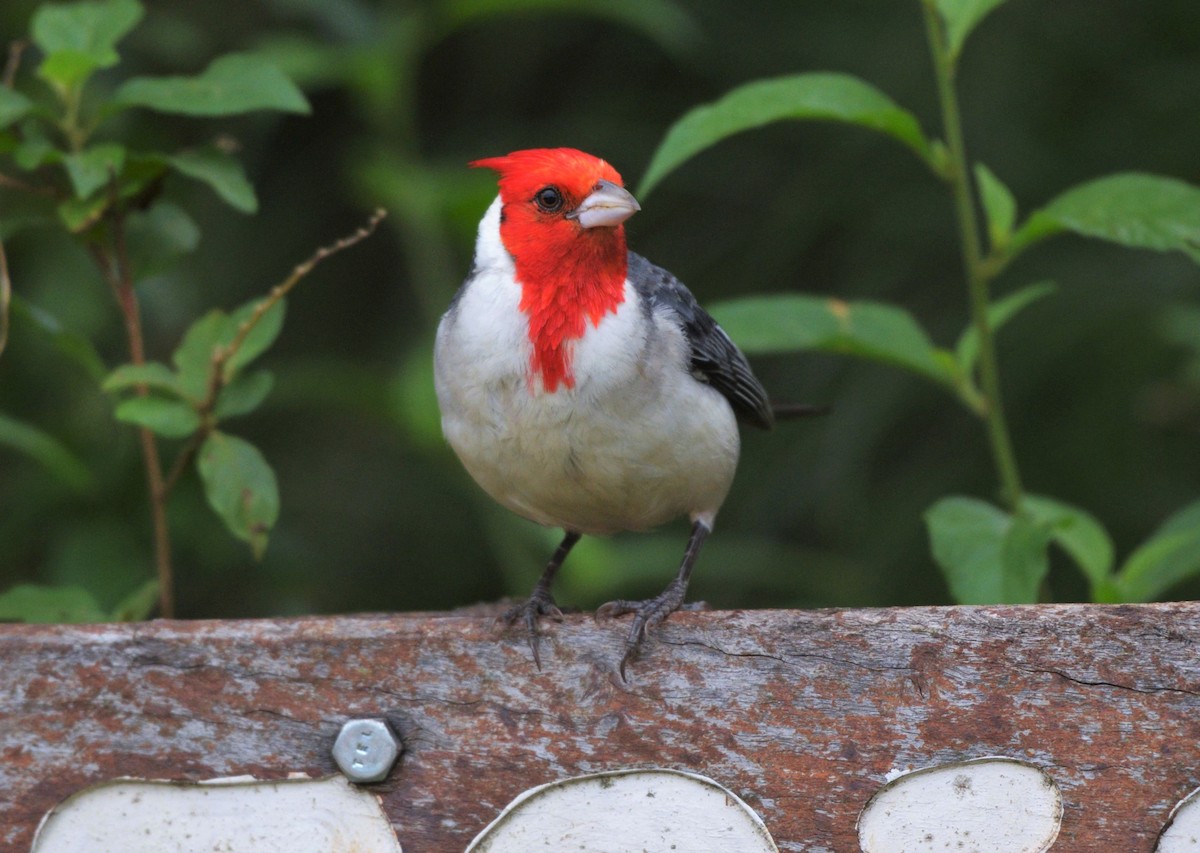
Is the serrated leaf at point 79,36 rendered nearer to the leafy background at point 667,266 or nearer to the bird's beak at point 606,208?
the leafy background at point 667,266

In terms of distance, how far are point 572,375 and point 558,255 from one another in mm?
204

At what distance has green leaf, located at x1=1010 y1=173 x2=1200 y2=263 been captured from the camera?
1.96m

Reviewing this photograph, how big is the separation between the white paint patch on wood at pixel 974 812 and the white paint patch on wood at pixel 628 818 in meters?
0.15

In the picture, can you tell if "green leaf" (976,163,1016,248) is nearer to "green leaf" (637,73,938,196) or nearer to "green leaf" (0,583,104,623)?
"green leaf" (637,73,938,196)

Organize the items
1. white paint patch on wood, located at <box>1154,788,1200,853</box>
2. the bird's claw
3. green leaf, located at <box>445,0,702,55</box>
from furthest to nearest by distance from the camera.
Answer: green leaf, located at <box>445,0,702,55</box>, the bird's claw, white paint patch on wood, located at <box>1154,788,1200,853</box>

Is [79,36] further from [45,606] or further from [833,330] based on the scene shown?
[833,330]

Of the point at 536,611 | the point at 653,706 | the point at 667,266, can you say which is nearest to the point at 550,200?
the point at 536,611

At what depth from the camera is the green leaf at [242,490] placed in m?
2.08

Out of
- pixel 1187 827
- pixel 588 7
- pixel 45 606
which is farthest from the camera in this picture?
pixel 588 7

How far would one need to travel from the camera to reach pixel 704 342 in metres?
2.27

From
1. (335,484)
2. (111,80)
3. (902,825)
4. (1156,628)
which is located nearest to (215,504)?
(902,825)

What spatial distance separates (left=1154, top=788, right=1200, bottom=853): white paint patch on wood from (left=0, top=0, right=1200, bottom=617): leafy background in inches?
A: 53.8

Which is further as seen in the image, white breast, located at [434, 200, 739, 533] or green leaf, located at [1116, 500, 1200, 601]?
green leaf, located at [1116, 500, 1200, 601]

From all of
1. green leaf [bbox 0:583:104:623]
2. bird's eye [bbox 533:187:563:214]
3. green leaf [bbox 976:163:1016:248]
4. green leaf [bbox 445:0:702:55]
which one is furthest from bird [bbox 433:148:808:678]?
green leaf [bbox 445:0:702:55]
